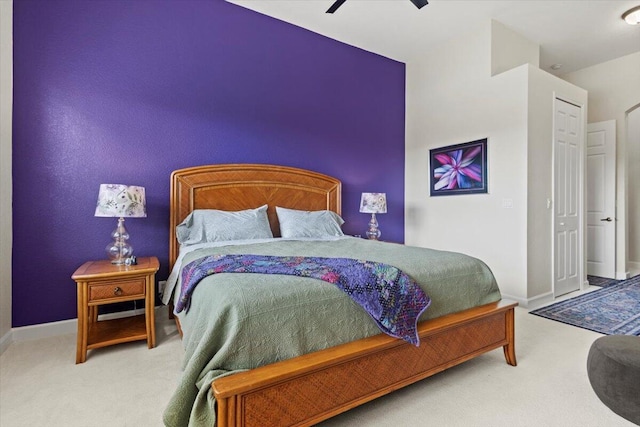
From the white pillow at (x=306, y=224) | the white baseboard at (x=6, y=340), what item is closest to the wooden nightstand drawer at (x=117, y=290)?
the white baseboard at (x=6, y=340)

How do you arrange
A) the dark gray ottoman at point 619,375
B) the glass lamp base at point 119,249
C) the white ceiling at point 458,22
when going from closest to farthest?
1. the dark gray ottoman at point 619,375
2. the glass lamp base at point 119,249
3. the white ceiling at point 458,22

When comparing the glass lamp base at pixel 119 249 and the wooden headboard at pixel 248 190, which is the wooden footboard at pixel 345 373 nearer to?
the glass lamp base at pixel 119 249

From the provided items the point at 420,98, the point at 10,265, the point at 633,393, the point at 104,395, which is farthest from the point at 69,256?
the point at 420,98

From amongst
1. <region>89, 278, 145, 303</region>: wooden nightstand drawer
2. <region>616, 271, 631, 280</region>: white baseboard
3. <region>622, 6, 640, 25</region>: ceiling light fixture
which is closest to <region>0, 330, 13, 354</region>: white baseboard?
<region>89, 278, 145, 303</region>: wooden nightstand drawer

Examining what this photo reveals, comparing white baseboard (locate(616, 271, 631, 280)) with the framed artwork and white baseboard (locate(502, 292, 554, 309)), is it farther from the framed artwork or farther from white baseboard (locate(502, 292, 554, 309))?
the framed artwork

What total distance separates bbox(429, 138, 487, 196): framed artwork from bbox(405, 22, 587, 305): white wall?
0.08 metres

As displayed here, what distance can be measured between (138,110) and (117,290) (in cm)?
162

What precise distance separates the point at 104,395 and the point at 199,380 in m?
0.98

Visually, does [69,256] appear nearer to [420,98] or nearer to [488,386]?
[488,386]

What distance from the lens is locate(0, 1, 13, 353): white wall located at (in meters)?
2.34

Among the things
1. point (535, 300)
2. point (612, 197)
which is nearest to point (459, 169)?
point (535, 300)

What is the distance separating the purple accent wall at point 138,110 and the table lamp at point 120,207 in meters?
0.37

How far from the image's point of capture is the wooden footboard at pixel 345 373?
1.18 meters

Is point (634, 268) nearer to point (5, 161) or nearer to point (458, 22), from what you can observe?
point (458, 22)
